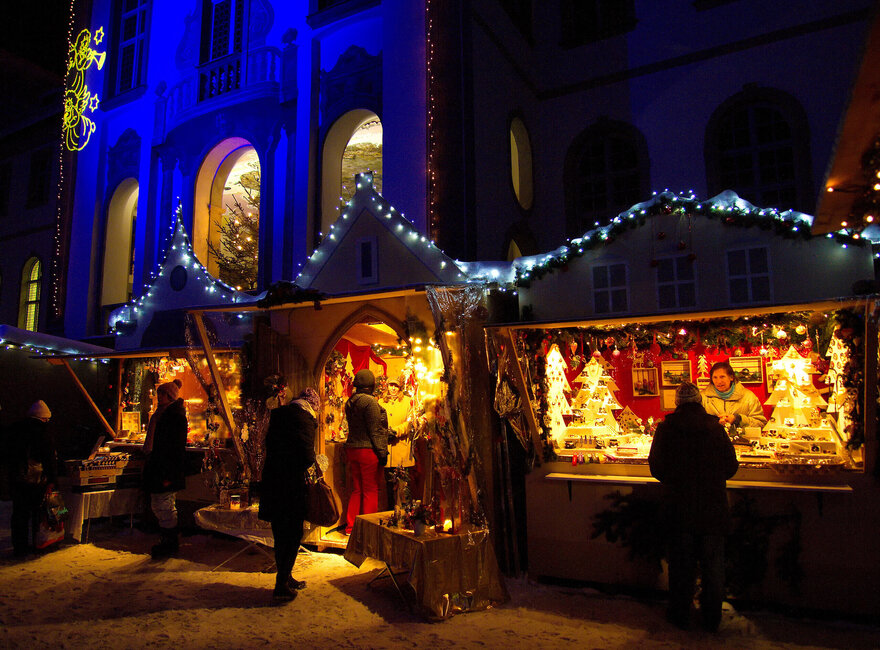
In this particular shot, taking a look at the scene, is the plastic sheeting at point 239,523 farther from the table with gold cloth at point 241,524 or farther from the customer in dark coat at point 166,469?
the customer in dark coat at point 166,469

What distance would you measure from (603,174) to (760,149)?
2.74 metres

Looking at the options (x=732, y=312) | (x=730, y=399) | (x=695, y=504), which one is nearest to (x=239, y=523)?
(x=695, y=504)

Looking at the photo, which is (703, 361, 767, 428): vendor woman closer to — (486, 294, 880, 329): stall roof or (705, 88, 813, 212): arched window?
(486, 294, 880, 329): stall roof

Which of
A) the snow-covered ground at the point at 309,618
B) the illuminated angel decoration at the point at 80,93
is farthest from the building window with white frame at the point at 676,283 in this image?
the illuminated angel decoration at the point at 80,93

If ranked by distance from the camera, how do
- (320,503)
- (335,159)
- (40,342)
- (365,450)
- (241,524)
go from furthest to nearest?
(335,159) < (40,342) < (365,450) < (241,524) < (320,503)

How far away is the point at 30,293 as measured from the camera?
1681 cm

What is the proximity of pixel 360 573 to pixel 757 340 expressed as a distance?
4.84 m

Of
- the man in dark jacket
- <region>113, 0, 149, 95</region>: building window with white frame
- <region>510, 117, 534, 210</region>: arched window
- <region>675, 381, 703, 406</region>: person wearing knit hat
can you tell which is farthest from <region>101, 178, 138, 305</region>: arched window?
<region>675, 381, 703, 406</region>: person wearing knit hat

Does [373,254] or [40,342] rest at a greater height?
[373,254]

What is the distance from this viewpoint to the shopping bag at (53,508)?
23.4ft

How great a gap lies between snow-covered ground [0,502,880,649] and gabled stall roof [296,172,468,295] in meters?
3.39

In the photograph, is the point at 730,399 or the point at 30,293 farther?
the point at 30,293

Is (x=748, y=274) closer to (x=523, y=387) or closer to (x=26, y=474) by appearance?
(x=523, y=387)

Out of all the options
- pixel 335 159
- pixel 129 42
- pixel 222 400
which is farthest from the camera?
pixel 129 42
